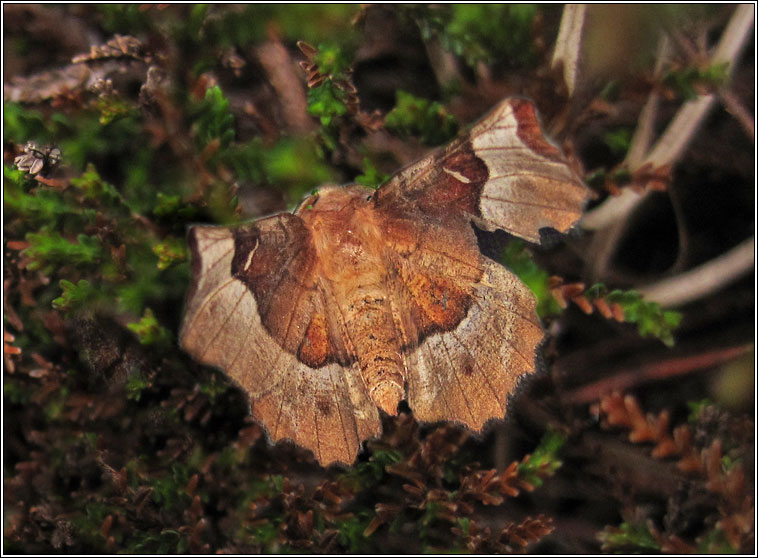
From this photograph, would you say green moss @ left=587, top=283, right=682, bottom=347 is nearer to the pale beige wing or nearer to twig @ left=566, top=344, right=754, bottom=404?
twig @ left=566, top=344, right=754, bottom=404

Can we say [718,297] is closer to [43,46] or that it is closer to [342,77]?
[342,77]

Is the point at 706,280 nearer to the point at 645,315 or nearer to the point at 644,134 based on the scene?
the point at 645,315

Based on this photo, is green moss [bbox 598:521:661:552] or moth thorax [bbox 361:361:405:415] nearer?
moth thorax [bbox 361:361:405:415]

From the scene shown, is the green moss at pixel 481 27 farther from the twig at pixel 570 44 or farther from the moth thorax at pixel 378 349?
the moth thorax at pixel 378 349

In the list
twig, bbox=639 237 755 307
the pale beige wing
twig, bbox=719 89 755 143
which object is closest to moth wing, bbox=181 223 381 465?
the pale beige wing

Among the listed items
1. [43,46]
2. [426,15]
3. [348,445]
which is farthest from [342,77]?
[43,46]
